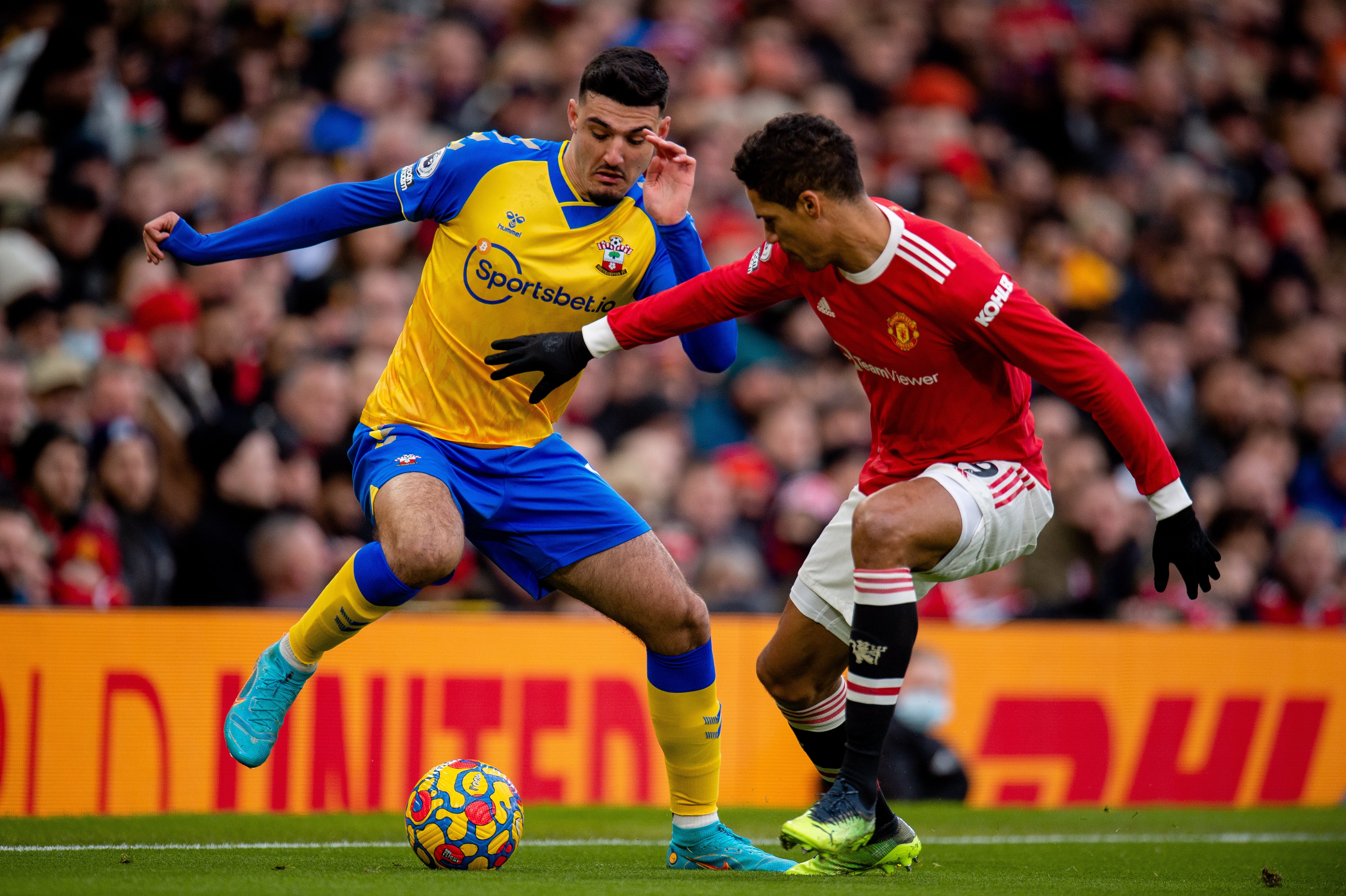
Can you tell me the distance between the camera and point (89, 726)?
7266 mm

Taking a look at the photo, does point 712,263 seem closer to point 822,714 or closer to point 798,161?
point 822,714

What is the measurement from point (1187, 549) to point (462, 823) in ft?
8.67

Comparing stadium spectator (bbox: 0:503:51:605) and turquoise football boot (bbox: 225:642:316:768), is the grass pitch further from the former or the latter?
stadium spectator (bbox: 0:503:51:605)

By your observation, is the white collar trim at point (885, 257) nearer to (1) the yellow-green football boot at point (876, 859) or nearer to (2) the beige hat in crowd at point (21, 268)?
(1) the yellow-green football boot at point (876, 859)

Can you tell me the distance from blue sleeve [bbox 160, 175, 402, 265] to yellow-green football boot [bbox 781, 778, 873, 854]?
8.46 ft

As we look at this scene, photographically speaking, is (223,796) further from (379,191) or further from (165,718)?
(379,191)

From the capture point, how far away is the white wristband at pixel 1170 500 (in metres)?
5.02

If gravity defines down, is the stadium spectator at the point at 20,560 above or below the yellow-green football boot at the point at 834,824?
below

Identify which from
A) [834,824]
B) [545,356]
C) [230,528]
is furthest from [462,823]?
[230,528]

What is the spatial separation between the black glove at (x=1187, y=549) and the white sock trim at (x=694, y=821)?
71.6 inches

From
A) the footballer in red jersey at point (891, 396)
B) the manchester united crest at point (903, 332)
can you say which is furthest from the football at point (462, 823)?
the manchester united crest at point (903, 332)

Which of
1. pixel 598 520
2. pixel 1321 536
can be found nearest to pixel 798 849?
pixel 598 520

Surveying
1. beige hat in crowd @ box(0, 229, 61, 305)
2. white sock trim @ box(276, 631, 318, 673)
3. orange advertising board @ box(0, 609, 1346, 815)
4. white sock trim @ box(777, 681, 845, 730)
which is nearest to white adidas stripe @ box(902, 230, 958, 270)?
white sock trim @ box(777, 681, 845, 730)

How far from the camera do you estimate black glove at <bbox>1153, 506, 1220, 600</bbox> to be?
5.00 m
